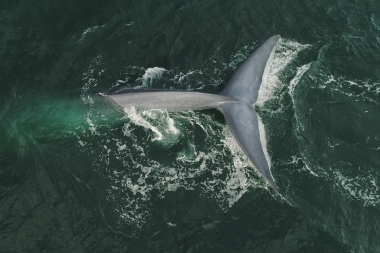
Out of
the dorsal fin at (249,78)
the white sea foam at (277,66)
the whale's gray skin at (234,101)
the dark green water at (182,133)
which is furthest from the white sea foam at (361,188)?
the dorsal fin at (249,78)

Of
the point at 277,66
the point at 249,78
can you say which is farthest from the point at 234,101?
the point at 277,66

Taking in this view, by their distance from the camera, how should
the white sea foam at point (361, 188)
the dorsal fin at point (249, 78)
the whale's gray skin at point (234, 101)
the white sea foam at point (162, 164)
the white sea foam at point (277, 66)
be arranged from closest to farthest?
the whale's gray skin at point (234, 101) → the white sea foam at point (361, 188) → the white sea foam at point (162, 164) → the dorsal fin at point (249, 78) → the white sea foam at point (277, 66)

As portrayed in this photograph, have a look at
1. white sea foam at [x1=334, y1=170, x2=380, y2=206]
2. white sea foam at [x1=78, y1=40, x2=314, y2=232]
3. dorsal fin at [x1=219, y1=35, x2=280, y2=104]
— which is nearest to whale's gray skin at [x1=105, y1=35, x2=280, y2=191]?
dorsal fin at [x1=219, y1=35, x2=280, y2=104]

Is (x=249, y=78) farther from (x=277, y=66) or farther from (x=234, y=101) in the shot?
(x=277, y=66)

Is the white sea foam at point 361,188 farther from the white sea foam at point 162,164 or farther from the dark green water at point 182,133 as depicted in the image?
the white sea foam at point 162,164

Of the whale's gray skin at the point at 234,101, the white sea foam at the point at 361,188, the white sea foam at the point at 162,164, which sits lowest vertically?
the white sea foam at the point at 361,188

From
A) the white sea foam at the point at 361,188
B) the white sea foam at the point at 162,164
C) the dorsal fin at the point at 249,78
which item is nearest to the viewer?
the white sea foam at the point at 361,188
